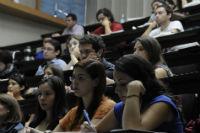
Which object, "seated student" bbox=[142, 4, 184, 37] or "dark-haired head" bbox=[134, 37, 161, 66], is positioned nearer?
"dark-haired head" bbox=[134, 37, 161, 66]

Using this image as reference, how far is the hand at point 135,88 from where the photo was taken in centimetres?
168

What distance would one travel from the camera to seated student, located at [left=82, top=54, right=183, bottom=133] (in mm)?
1676

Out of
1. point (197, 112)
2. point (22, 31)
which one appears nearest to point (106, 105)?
point (197, 112)

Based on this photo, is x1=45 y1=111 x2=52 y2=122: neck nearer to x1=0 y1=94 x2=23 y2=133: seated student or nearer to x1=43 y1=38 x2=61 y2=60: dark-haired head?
x1=0 y1=94 x2=23 y2=133: seated student

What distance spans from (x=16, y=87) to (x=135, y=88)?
2.40 metres

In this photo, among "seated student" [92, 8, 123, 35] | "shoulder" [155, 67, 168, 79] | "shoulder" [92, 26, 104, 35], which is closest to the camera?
"shoulder" [155, 67, 168, 79]

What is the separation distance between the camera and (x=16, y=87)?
12.8 feet

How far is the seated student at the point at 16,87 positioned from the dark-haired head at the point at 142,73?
2.20m

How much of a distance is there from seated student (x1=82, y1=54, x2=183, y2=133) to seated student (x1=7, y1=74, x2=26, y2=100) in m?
2.19

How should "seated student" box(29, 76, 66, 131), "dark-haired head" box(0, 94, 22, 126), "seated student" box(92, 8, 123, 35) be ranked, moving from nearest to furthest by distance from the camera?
"seated student" box(29, 76, 66, 131) → "dark-haired head" box(0, 94, 22, 126) → "seated student" box(92, 8, 123, 35)

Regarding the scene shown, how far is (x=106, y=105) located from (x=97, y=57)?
842 millimetres

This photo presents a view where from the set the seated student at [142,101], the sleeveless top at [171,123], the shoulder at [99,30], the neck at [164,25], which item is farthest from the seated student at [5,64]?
the sleeveless top at [171,123]

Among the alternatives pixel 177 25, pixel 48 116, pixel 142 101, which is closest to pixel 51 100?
pixel 48 116

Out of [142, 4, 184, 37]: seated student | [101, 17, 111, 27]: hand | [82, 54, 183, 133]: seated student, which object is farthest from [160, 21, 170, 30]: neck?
[82, 54, 183, 133]: seated student
